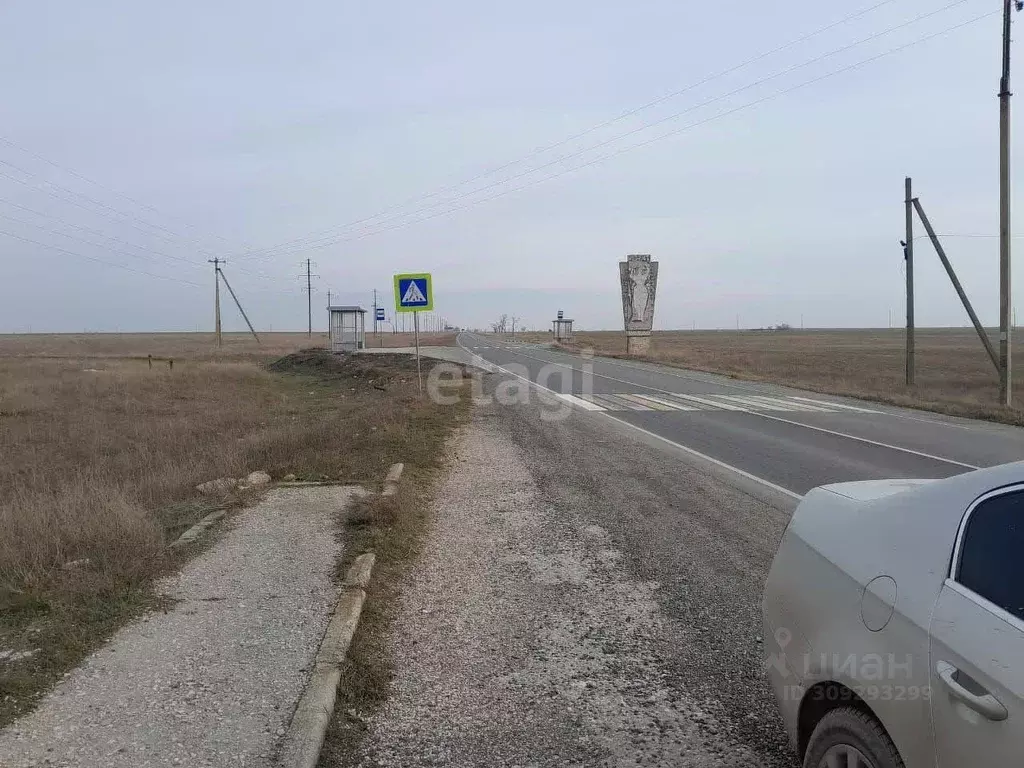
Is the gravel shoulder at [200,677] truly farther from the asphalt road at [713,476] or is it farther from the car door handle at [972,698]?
the car door handle at [972,698]

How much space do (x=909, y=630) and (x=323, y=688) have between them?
283cm

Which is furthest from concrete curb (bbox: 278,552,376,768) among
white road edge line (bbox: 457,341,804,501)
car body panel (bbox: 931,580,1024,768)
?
white road edge line (bbox: 457,341,804,501)

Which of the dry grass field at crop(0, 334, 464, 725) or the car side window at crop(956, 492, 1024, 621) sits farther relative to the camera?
the dry grass field at crop(0, 334, 464, 725)

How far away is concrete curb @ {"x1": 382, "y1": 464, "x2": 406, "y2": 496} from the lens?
8641 millimetres

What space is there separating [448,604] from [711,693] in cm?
205

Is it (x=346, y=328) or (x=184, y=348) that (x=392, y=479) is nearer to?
(x=346, y=328)

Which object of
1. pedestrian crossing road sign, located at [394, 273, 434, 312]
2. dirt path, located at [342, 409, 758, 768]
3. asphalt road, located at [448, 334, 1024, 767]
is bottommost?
dirt path, located at [342, 409, 758, 768]

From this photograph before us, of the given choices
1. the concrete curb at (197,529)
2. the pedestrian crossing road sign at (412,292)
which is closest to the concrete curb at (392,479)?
the concrete curb at (197,529)

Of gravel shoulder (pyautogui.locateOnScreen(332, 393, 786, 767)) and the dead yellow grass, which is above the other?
the dead yellow grass

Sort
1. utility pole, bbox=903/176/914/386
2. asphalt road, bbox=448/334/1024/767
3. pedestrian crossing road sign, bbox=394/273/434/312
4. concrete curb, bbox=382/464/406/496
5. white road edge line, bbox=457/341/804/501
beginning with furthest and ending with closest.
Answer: utility pole, bbox=903/176/914/386 → pedestrian crossing road sign, bbox=394/273/434/312 → white road edge line, bbox=457/341/804/501 → concrete curb, bbox=382/464/406/496 → asphalt road, bbox=448/334/1024/767

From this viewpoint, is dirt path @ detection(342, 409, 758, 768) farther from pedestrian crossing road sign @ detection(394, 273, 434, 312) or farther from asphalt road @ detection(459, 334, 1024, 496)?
pedestrian crossing road sign @ detection(394, 273, 434, 312)

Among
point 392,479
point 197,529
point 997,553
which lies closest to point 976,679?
point 997,553

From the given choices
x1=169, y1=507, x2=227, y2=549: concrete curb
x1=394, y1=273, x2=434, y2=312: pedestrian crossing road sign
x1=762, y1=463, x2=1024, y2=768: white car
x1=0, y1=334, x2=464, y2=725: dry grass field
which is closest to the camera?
x1=762, y1=463, x2=1024, y2=768: white car

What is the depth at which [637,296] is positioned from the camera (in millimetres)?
45469
